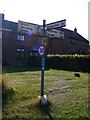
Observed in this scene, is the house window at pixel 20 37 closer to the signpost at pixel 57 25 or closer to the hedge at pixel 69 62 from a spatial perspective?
the hedge at pixel 69 62

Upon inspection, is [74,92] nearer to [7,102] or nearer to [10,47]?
[7,102]

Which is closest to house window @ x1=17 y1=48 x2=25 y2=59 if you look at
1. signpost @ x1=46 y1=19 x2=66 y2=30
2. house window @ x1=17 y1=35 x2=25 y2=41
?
house window @ x1=17 y1=35 x2=25 y2=41

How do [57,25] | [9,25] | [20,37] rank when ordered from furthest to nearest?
[9,25], [20,37], [57,25]

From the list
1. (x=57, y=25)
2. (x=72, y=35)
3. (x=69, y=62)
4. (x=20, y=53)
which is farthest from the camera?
(x=72, y=35)

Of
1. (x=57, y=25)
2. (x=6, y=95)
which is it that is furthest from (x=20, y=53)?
(x=57, y=25)

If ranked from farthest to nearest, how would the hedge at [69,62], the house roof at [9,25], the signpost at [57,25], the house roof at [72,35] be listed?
the house roof at [72,35]
the house roof at [9,25]
the hedge at [69,62]
the signpost at [57,25]

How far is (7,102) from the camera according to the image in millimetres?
9930

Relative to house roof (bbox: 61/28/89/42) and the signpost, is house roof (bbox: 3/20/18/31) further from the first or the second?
the signpost

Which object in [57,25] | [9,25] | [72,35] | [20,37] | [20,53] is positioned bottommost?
[20,53]

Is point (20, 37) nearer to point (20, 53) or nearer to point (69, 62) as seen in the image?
point (20, 53)

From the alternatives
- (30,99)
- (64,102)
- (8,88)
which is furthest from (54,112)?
(8,88)

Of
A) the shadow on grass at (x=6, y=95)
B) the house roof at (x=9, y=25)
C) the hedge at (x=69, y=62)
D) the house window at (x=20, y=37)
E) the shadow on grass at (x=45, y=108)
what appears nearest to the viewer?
the shadow on grass at (x=45, y=108)

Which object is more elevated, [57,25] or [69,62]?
[57,25]

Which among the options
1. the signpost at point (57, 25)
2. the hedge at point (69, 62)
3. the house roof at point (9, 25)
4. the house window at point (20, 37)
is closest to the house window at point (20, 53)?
the house window at point (20, 37)
